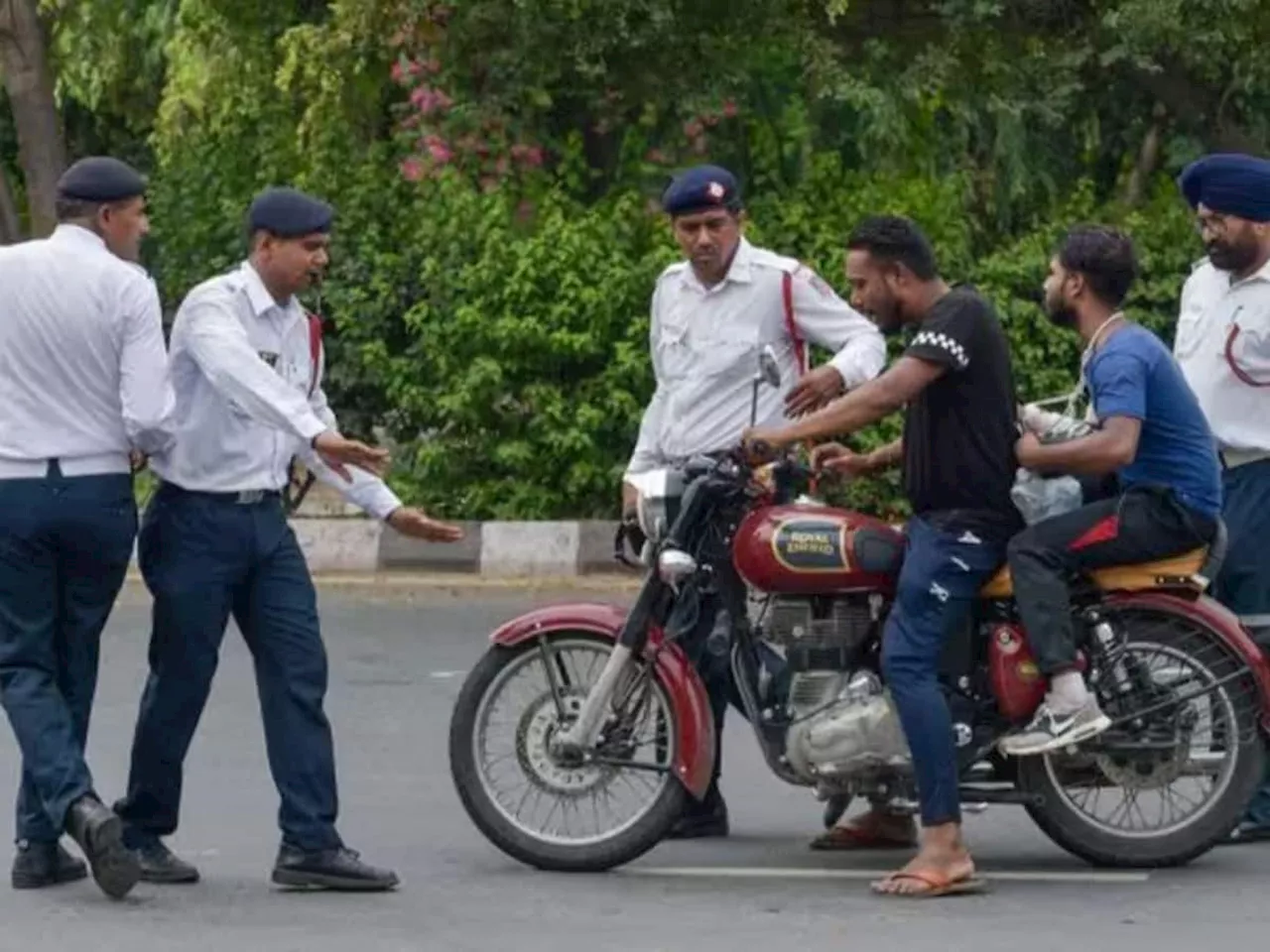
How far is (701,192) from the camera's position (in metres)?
8.81

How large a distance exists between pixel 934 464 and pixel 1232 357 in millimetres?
1228

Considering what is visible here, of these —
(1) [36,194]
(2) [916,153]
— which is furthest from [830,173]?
(1) [36,194]

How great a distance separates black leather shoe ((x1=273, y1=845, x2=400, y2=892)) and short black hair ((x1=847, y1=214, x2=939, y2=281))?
2052mm

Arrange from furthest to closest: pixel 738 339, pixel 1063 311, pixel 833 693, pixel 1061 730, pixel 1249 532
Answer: pixel 1249 532 < pixel 738 339 < pixel 1063 311 < pixel 833 693 < pixel 1061 730

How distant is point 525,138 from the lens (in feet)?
60.3

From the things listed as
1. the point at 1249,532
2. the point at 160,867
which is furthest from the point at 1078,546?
the point at 160,867

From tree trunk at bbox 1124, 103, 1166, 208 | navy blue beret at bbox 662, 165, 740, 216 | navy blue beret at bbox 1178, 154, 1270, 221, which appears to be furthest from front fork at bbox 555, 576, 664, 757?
tree trunk at bbox 1124, 103, 1166, 208

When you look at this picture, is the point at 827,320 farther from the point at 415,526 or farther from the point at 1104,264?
the point at 415,526

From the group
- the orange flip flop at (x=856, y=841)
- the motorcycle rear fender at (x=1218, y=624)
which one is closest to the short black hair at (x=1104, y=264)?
the motorcycle rear fender at (x=1218, y=624)

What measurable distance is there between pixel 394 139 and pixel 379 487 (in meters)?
10.8

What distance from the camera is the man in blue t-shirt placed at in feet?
26.5

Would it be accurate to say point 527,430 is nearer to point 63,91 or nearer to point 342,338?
point 342,338

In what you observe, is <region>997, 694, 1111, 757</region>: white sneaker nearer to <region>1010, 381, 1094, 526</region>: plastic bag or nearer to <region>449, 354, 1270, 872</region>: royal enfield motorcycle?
<region>449, 354, 1270, 872</region>: royal enfield motorcycle

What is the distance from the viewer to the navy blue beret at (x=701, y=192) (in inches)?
347
